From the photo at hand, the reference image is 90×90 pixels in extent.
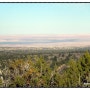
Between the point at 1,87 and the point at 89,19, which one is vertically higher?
the point at 89,19

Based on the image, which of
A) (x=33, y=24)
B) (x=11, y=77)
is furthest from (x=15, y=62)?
(x=33, y=24)

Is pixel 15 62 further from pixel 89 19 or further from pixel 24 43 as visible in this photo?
pixel 89 19

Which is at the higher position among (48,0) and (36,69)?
(48,0)

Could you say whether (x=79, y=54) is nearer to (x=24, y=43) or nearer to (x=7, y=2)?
(x=24, y=43)

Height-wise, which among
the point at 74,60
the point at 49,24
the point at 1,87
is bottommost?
the point at 1,87

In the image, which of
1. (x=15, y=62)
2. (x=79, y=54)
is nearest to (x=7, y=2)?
(x=15, y=62)
